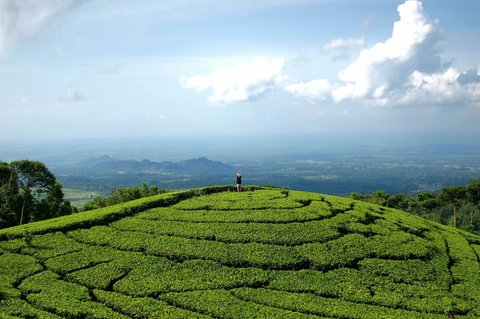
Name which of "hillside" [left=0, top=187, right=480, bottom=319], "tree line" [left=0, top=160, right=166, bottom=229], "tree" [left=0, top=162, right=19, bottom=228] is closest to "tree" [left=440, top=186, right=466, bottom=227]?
"hillside" [left=0, top=187, right=480, bottom=319]

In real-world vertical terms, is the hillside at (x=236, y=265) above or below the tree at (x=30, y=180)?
below

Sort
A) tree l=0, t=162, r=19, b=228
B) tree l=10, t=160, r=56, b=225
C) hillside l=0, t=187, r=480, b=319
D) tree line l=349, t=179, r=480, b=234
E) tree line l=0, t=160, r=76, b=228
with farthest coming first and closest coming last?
tree line l=349, t=179, r=480, b=234, tree l=10, t=160, r=56, b=225, tree line l=0, t=160, r=76, b=228, tree l=0, t=162, r=19, b=228, hillside l=0, t=187, r=480, b=319

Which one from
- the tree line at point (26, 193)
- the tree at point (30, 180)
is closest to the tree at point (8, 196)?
the tree line at point (26, 193)

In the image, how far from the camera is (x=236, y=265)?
2161cm

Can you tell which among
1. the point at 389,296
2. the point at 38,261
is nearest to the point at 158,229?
the point at 38,261

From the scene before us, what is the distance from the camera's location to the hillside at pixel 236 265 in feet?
58.8

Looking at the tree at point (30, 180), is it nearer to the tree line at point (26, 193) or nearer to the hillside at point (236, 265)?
the tree line at point (26, 193)

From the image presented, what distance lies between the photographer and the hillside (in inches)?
706

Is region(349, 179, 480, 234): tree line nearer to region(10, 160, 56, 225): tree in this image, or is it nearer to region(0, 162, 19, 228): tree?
region(10, 160, 56, 225): tree

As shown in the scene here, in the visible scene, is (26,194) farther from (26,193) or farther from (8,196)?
(8,196)

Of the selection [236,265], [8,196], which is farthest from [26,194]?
[236,265]

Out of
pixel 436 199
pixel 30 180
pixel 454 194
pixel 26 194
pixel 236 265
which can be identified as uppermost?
pixel 30 180

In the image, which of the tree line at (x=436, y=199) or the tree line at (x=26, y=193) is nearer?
the tree line at (x=26, y=193)

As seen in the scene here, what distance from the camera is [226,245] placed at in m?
23.4
